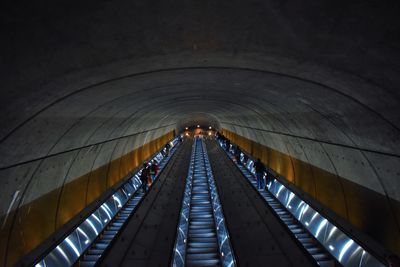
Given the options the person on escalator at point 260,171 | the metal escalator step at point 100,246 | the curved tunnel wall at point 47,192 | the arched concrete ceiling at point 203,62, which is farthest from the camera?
the person on escalator at point 260,171

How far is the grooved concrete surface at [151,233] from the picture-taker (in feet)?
20.8

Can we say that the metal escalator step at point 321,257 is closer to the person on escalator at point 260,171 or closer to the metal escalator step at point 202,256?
the metal escalator step at point 202,256

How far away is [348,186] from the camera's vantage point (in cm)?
892

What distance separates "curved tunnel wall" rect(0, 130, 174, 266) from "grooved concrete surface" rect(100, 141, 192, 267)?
96.2 inches

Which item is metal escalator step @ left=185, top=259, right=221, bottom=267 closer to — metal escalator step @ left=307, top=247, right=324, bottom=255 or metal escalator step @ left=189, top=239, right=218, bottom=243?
metal escalator step @ left=189, top=239, right=218, bottom=243

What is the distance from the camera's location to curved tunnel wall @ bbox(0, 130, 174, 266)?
22.5 ft

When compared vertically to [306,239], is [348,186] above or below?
above

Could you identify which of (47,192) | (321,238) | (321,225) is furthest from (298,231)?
(47,192)

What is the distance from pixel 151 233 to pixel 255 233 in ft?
8.78

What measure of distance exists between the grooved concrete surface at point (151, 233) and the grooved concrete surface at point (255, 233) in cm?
158

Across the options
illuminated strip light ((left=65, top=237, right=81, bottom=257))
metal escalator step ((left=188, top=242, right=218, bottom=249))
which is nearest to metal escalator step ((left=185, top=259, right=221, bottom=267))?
metal escalator step ((left=188, top=242, right=218, bottom=249))

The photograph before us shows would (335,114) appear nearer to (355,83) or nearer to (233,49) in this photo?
(355,83)

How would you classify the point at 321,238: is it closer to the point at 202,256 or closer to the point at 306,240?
the point at 306,240

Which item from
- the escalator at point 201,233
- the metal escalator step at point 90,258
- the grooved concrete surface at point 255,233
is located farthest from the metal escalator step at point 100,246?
the grooved concrete surface at point 255,233
